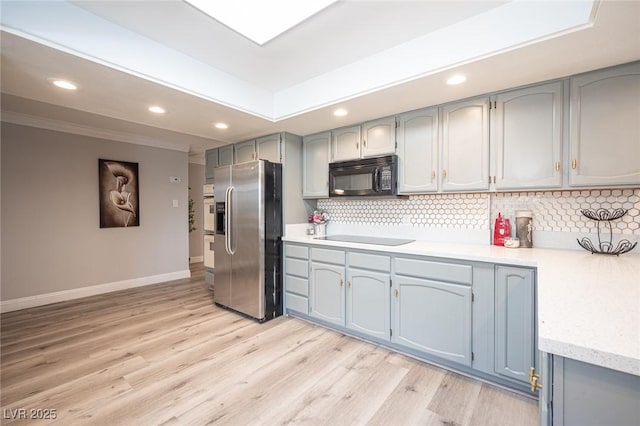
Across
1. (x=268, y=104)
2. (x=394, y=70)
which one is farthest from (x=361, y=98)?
(x=268, y=104)

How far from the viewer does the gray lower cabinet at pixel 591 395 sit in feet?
2.06

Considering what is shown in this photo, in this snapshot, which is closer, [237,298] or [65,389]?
[65,389]

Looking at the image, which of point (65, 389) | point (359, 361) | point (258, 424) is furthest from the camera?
point (359, 361)

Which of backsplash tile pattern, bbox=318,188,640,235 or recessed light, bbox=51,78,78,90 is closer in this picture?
backsplash tile pattern, bbox=318,188,640,235

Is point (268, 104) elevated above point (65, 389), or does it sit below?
above

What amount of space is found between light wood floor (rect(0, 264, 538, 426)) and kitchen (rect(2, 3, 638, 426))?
95 centimetres

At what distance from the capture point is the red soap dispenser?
92.3 inches

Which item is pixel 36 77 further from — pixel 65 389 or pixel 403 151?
pixel 403 151

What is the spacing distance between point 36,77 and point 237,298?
255 centimetres

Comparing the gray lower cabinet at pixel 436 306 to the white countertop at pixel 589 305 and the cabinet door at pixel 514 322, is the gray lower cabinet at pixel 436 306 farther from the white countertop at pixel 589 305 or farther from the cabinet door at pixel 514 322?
the white countertop at pixel 589 305

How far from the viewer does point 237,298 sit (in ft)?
10.8

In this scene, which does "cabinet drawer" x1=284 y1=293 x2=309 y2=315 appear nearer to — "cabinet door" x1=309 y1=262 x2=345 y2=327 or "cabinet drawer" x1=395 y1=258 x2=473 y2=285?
"cabinet door" x1=309 y1=262 x2=345 y2=327

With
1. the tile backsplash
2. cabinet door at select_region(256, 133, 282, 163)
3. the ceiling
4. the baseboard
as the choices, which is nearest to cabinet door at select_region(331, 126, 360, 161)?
the ceiling

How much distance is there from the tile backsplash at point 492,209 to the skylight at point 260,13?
190 centimetres
